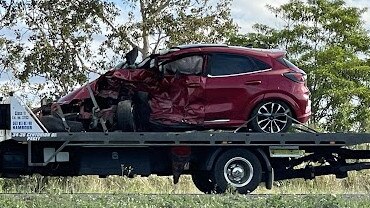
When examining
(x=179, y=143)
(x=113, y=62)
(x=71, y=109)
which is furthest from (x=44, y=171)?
(x=113, y=62)

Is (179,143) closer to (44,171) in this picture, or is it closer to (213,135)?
(213,135)

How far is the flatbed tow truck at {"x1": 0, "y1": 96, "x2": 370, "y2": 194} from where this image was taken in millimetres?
14266

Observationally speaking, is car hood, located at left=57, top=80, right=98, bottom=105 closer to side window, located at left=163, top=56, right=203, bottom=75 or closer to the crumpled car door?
the crumpled car door

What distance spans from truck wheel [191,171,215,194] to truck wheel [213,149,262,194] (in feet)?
0.73

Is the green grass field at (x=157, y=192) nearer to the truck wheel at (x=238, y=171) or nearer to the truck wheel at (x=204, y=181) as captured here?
the truck wheel at (x=204, y=181)

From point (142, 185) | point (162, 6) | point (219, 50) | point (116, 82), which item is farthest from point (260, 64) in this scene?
point (162, 6)

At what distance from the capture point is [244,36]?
1272 inches

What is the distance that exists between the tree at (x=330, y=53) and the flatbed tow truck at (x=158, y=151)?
14.8 m

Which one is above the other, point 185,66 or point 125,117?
point 185,66

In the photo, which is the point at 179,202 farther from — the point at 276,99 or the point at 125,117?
the point at 276,99

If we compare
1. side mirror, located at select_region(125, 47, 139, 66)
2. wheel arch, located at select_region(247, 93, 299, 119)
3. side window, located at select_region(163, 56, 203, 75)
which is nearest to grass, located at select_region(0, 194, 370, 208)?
wheel arch, located at select_region(247, 93, 299, 119)

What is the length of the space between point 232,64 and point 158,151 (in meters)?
1.96

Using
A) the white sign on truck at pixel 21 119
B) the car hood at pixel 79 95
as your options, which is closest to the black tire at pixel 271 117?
the car hood at pixel 79 95

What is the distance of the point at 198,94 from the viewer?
15023mm
